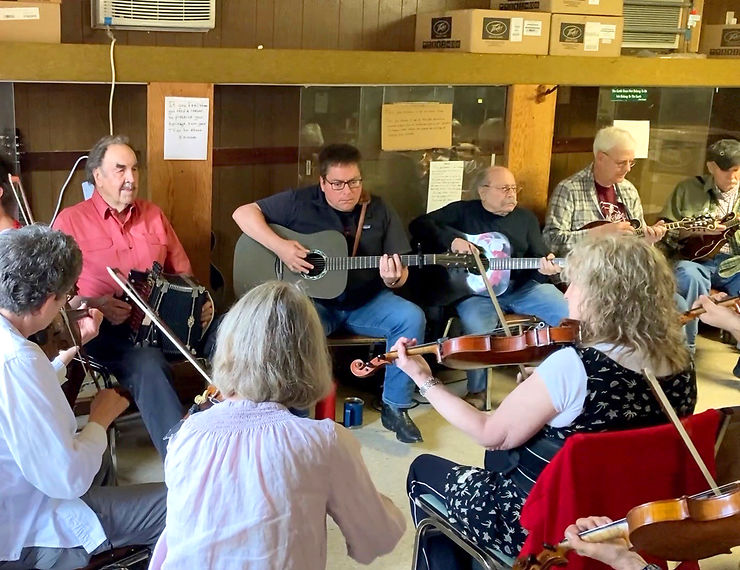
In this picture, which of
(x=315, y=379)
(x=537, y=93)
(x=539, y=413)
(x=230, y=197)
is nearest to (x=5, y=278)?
(x=315, y=379)

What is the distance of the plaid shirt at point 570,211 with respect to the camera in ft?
13.0

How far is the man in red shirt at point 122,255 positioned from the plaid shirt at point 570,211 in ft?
5.46

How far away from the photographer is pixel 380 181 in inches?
159

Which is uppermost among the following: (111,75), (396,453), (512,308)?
(111,75)

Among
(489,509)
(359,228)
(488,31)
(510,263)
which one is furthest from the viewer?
(488,31)

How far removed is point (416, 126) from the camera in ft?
13.1

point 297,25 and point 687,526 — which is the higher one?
point 297,25

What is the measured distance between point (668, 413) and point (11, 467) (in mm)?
1309

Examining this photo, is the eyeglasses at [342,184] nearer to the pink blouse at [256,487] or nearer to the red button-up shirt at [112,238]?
the red button-up shirt at [112,238]

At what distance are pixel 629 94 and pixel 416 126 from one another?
1271 mm

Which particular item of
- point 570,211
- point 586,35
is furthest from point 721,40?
point 570,211

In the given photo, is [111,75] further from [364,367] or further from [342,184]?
[364,367]

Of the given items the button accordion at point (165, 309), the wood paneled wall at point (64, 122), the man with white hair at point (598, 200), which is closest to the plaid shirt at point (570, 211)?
the man with white hair at point (598, 200)

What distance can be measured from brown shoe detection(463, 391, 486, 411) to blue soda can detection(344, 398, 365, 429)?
536mm
